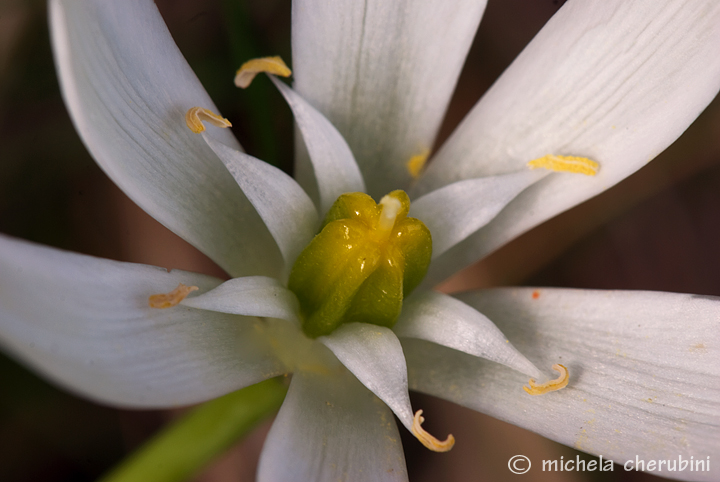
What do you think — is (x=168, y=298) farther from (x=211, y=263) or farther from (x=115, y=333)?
Result: (x=211, y=263)

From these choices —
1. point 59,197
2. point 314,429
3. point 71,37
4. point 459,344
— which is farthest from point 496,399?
point 59,197

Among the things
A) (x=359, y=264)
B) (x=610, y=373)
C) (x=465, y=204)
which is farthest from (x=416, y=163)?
(x=610, y=373)

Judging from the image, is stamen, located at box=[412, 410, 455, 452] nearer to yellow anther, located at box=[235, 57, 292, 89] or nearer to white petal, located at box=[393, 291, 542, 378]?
white petal, located at box=[393, 291, 542, 378]

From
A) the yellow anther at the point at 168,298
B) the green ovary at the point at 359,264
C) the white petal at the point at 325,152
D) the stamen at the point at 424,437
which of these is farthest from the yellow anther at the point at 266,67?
the stamen at the point at 424,437

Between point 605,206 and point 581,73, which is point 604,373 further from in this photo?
point 605,206

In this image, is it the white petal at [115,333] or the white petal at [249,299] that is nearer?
the white petal at [115,333]

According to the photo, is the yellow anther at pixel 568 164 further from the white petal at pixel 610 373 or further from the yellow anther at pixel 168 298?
the yellow anther at pixel 168 298

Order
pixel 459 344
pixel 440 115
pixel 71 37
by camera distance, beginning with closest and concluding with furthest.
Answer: pixel 71 37, pixel 459 344, pixel 440 115
